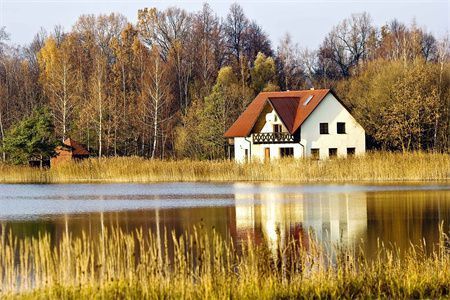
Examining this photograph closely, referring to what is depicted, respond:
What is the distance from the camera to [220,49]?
78.0 m

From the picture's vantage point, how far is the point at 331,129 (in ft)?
190

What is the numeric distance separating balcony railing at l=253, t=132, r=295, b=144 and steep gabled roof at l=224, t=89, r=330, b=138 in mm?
544

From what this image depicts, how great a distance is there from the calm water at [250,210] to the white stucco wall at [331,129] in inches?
680

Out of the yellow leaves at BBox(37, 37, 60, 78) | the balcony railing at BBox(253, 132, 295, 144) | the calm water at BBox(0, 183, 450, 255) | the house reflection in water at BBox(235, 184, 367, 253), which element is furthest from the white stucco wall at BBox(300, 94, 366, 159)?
the yellow leaves at BBox(37, 37, 60, 78)

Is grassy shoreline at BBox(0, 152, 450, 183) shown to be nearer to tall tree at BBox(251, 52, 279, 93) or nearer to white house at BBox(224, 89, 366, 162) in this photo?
white house at BBox(224, 89, 366, 162)

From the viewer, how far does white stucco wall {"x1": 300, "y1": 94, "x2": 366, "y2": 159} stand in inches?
2276

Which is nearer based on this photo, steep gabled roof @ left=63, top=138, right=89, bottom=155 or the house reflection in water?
the house reflection in water

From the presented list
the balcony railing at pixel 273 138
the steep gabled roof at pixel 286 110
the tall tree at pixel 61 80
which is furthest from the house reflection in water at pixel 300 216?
the tall tree at pixel 61 80

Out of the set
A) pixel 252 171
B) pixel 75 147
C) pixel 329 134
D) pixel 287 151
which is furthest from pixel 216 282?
pixel 75 147

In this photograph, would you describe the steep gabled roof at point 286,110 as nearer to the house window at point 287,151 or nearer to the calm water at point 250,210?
the house window at point 287,151

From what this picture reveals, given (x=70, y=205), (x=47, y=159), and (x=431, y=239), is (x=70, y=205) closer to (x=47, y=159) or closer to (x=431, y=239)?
(x=431, y=239)

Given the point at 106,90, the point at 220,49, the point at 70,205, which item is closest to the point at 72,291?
the point at 70,205

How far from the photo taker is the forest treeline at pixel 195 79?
56156mm

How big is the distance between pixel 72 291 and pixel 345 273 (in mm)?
3576
